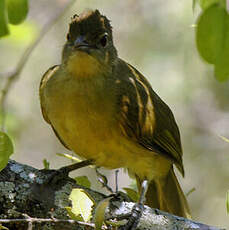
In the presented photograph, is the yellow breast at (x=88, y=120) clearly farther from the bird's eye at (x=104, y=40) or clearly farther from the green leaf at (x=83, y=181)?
the green leaf at (x=83, y=181)

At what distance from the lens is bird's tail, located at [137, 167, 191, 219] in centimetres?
465

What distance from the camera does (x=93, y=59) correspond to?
3.93 m

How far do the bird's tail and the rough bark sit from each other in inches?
51.1

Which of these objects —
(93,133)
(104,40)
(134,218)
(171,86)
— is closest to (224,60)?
(134,218)

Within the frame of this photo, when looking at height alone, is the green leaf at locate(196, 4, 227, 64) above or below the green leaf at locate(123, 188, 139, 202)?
above

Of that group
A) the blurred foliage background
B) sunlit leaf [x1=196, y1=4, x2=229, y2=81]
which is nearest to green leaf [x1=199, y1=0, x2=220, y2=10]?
sunlit leaf [x1=196, y1=4, x2=229, y2=81]

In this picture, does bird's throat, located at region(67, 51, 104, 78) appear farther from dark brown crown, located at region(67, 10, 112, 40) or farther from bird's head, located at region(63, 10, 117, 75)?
dark brown crown, located at region(67, 10, 112, 40)

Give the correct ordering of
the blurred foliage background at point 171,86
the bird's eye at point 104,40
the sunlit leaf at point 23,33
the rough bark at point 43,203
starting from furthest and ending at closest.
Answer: the blurred foliage background at point 171,86 < the sunlit leaf at point 23,33 < the bird's eye at point 104,40 < the rough bark at point 43,203

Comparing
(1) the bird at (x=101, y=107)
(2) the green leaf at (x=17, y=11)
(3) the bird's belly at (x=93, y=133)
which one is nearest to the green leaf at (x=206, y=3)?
(2) the green leaf at (x=17, y=11)

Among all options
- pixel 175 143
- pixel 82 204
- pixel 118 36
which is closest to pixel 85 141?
pixel 175 143

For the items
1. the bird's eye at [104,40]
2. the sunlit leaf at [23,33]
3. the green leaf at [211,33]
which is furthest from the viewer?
the sunlit leaf at [23,33]

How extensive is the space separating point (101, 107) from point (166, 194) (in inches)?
46.7

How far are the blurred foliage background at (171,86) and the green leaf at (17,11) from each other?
3.94m

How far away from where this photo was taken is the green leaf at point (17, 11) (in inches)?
89.0
